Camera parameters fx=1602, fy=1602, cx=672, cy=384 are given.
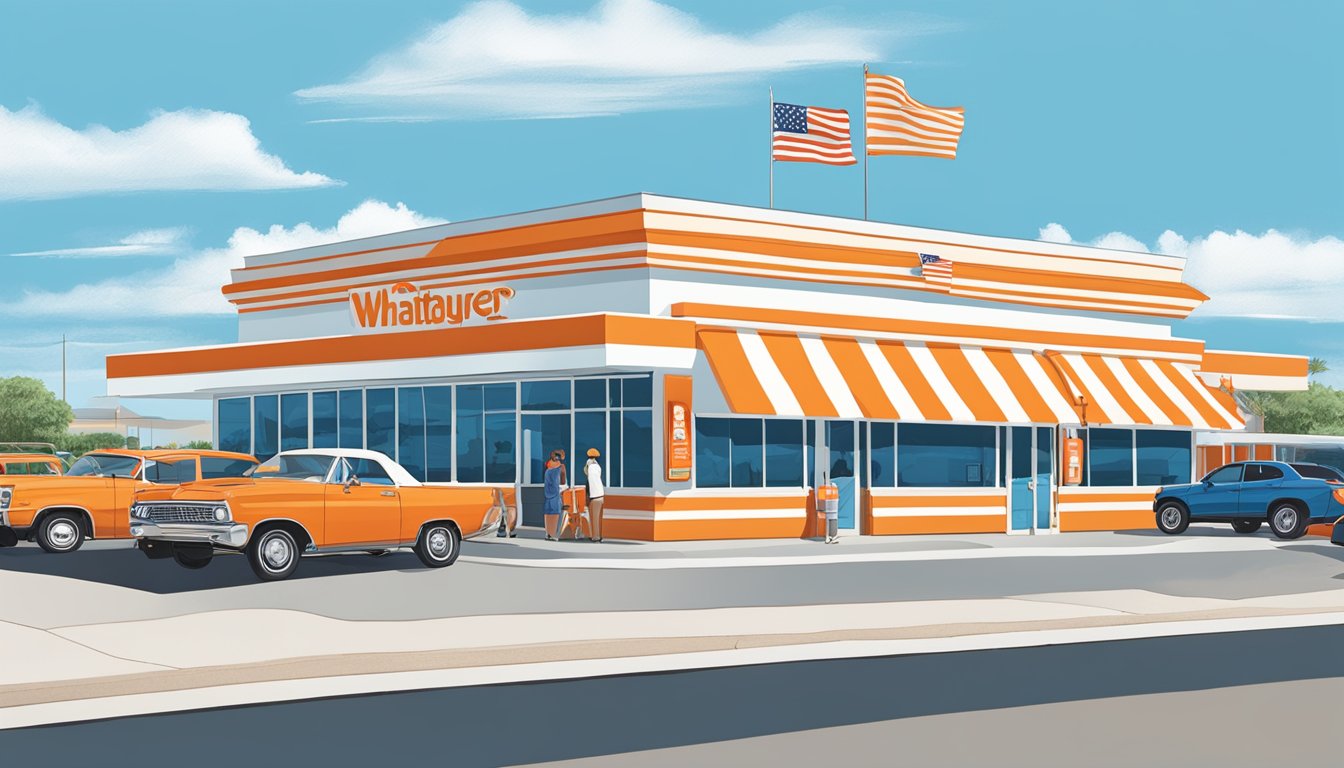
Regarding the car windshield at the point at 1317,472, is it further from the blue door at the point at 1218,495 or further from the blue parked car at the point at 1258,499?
the blue door at the point at 1218,495

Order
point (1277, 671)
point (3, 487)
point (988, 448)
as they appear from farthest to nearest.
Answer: point (988, 448) < point (3, 487) < point (1277, 671)

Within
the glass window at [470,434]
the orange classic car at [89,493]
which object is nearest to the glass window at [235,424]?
the glass window at [470,434]

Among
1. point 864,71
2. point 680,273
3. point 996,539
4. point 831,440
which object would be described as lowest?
point 996,539

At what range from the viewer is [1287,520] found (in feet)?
110

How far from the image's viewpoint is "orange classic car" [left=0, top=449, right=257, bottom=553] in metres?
26.0

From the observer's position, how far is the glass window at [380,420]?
1382 inches

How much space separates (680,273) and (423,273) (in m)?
7.08

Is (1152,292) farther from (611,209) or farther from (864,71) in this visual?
(611,209)

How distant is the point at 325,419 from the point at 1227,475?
2007 cm

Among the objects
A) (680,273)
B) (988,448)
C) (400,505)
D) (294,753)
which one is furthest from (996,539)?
(294,753)

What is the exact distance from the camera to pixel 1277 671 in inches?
538

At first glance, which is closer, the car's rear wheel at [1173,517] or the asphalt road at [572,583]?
the asphalt road at [572,583]

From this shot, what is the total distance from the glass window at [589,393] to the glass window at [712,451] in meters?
1.98

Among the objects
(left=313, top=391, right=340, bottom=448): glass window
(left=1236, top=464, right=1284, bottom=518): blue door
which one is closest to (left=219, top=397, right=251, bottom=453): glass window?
(left=313, top=391, right=340, bottom=448): glass window
